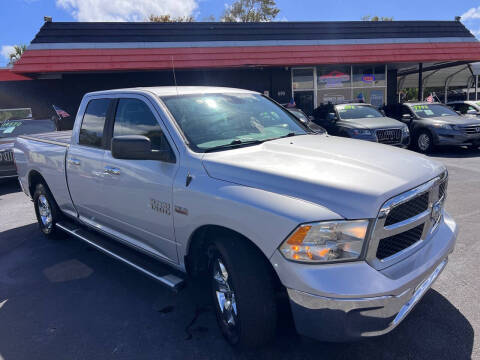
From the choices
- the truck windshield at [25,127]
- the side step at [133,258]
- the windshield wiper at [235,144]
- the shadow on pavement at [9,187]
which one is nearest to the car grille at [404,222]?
the windshield wiper at [235,144]

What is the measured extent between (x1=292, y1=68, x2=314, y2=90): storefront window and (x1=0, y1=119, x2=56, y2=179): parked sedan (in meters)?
10.8

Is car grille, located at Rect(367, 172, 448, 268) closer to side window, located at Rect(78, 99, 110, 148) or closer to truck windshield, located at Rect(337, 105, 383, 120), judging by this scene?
side window, located at Rect(78, 99, 110, 148)

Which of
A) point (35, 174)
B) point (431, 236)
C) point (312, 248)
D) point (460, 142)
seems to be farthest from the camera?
point (460, 142)

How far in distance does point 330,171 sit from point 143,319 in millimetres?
2043

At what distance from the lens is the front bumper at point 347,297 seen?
207 cm

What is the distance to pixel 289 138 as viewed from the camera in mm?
3424

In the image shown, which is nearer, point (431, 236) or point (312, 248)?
point (312, 248)

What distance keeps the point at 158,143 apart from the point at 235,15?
40860mm

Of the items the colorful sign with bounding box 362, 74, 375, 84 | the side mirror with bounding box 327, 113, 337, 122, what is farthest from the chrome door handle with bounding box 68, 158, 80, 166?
the colorful sign with bounding box 362, 74, 375, 84

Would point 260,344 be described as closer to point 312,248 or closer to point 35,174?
point 312,248

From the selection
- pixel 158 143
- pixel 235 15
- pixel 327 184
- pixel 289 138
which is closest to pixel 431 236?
pixel 327 184

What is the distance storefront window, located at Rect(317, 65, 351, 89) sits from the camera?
1734 cm

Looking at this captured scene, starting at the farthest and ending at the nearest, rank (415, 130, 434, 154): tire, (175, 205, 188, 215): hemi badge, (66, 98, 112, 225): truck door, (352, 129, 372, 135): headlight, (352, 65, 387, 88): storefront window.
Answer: (352, 65, 387, 88): storefront window
(415, 130, 434, 154): tire
(352, 129, 372, 135): headlight
(66, 98, 112, 225): truck door
(175, 205, 188, 215): hemi badge

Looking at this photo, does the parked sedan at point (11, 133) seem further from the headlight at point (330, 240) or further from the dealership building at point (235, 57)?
the headlight at point (330, 240)
